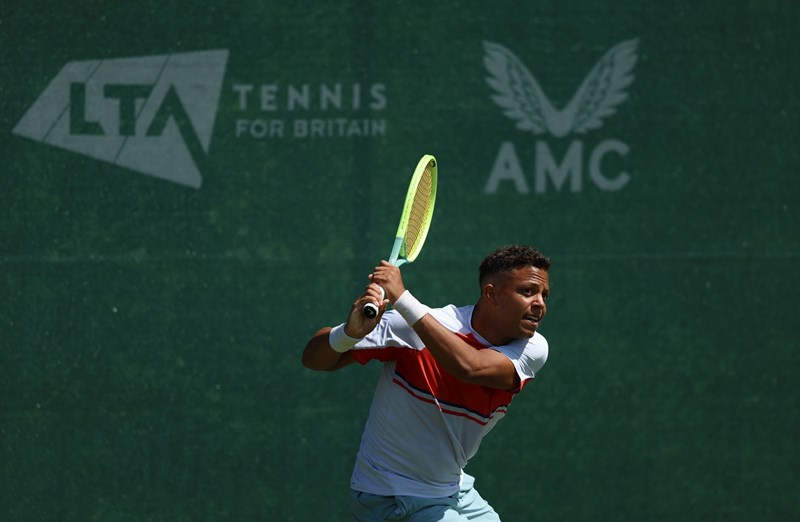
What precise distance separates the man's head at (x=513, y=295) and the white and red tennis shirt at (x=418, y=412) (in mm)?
53

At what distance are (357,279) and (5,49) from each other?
1.87 metres

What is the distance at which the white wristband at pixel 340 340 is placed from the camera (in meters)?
3.72

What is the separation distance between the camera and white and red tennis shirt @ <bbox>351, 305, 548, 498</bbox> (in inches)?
155

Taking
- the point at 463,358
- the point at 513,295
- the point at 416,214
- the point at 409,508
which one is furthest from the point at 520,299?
the point at 409,508

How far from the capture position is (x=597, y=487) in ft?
18.6

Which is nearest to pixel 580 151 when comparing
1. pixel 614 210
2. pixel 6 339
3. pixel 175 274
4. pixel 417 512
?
pixel 614 210

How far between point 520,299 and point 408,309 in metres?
0.47

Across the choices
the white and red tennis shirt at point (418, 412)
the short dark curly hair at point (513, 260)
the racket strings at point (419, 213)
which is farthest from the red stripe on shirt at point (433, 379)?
the racket strings at point (419, 213)

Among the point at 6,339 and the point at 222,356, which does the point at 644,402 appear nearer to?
the point at 222,356

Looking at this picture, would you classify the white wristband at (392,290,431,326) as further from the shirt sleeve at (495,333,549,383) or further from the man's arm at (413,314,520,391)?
the shirt sleeve at (495,333,549,383)

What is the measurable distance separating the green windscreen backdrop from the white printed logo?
0.03 feet

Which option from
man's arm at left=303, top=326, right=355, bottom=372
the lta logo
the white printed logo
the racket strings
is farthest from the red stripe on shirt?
the white printed logo

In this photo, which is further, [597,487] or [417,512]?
[597,487]

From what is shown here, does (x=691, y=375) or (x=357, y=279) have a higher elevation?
(x=357, y=279)
